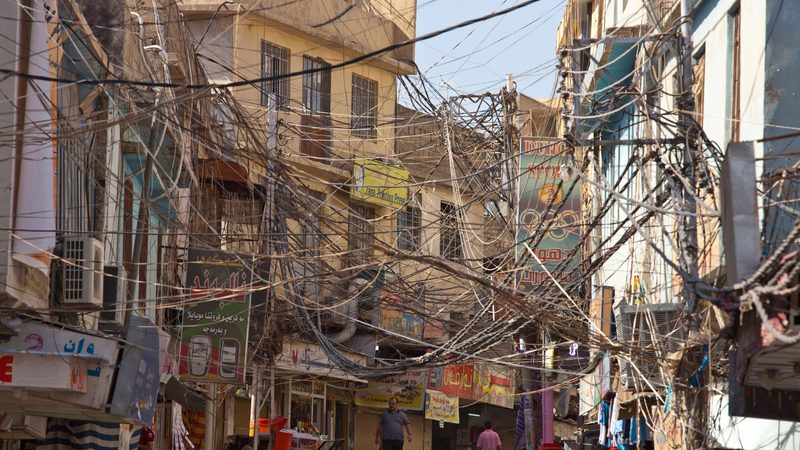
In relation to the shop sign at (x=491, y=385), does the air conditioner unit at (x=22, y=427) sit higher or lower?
higher

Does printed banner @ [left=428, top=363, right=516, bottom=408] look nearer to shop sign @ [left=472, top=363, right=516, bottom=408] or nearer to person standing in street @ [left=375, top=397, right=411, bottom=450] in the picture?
shop sign @ [left=472, top=363, right=516, bottom=408]

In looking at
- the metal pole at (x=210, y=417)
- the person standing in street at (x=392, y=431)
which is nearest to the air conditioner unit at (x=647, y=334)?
the metal pole at (x=210, y=417)

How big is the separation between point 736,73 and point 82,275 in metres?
6.70

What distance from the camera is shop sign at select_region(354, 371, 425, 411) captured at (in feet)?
Answer: 108

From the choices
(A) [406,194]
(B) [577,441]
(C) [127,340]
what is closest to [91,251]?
(C) [127,340]

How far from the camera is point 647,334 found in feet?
51.6

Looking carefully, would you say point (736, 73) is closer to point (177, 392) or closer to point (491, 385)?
point (177, 392)

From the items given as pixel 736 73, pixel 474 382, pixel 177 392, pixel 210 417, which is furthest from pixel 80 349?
pixel 474 382

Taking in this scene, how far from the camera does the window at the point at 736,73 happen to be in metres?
13.4

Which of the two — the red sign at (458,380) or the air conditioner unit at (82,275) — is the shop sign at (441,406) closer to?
the red sign at (458,380)

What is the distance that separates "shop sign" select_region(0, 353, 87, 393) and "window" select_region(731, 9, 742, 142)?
677cm

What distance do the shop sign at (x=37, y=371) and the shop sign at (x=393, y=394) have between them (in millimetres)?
20202

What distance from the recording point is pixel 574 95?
13.5m

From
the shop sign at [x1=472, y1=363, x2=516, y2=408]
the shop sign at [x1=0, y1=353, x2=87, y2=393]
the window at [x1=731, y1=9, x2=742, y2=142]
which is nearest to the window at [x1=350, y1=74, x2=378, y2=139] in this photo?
the shop sign at [x1=472, y1=363, x2=516, y2=408]
